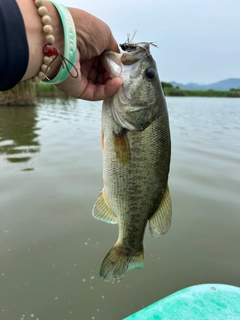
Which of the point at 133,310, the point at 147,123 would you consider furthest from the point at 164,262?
the point at 147,123

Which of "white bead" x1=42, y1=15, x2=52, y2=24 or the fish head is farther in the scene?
the fish head

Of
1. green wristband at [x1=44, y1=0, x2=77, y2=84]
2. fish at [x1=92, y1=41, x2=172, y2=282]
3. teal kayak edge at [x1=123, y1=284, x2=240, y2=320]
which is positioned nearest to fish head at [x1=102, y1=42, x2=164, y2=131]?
fish at [x1=92, y1=41, x2=172, y2=282]

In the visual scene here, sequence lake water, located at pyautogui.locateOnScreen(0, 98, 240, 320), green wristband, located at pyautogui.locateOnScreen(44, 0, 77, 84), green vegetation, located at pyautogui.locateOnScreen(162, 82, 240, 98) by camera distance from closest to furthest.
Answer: green wristband, located at pyautogui.locateOnScreen(44, 0, 77, 84) < lake water, located at pyautogui.locateOnScreen(0, 98, 240, 320) < green vegetation, located at pyautogui.locateOnScreen(162, 82, 240, 98)

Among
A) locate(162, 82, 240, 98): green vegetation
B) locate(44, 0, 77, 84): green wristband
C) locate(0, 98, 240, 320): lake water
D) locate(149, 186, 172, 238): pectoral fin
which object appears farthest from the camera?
locate(162, 82, 240, 98): green vegetation

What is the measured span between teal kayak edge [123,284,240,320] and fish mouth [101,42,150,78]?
78.4 inches

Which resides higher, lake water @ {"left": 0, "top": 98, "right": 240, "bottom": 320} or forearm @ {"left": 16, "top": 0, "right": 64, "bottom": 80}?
forearm @ {"left": 16, "top": 0, "right": 64, "bottom": 80}

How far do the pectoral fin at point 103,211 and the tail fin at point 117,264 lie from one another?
21 centimetres

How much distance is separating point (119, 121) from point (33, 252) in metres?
2.61

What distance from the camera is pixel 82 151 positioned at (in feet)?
27.4

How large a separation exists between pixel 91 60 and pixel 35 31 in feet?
1.96

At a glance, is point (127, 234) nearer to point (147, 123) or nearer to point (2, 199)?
point (147, 123)

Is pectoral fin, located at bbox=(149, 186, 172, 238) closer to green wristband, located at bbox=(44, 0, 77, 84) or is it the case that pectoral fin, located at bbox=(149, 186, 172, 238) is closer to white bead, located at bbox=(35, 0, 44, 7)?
green wristband, located at bbox=(44, 0, 77, 84)

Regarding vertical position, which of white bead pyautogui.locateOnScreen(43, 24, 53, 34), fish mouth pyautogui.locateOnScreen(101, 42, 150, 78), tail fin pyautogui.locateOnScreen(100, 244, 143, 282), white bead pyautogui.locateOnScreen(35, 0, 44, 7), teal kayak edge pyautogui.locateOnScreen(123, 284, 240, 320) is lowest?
teal kayak edge pyautogui.locateOnScreen(123, 284, 240, 320)

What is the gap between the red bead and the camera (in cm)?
159
